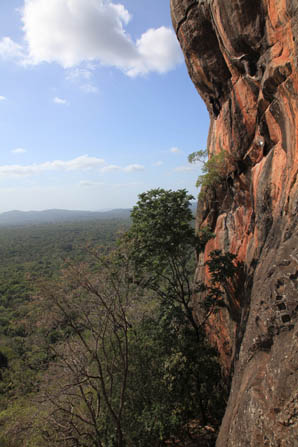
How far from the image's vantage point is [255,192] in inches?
328

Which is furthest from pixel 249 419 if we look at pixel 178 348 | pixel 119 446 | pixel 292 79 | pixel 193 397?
pixel 292 79

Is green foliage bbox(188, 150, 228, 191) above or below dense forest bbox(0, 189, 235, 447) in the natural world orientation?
above

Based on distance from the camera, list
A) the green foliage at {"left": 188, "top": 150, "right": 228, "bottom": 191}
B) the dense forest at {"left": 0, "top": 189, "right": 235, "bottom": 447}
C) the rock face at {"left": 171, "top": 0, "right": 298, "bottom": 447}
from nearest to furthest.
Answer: the rock face at {"left": 171, "top": 0, "right": 298, "bottom": 447}
the dense forest at {"left": 0, "top": 189, "right": 235, "bottom": 447}
the green foliage at {"left": 188, "top": 150, "right": 228, "bottom": 191}

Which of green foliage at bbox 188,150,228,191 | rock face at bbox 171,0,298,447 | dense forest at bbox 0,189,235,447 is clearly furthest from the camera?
green foliage at bbox 188,150,228,191

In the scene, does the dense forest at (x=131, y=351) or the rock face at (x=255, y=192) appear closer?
the rock face at (x=255, y=192)

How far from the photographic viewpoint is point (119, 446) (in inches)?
274

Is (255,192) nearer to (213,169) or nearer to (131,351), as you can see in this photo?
(213,169)

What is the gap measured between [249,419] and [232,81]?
10751 millimetres

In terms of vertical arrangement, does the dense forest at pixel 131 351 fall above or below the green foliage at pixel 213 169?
below

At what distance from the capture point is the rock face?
4.18 metres

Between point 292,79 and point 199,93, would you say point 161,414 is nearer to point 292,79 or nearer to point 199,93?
point 292,79

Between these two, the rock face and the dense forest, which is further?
the dense forest

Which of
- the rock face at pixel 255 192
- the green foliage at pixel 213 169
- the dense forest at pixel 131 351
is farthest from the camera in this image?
the green foliage at pixel 213 169

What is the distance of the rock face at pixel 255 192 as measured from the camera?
4.18 m
